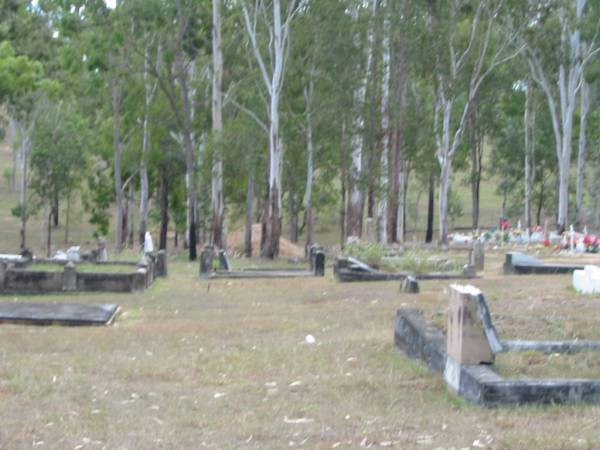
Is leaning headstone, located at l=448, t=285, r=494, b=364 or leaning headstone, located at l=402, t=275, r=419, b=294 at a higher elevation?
leaning headstone, located at l=448, t=285, r=494, b=364

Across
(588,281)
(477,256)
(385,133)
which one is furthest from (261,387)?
(385,133)

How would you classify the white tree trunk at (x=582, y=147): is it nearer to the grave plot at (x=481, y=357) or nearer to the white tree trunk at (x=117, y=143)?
the white tree trunk at (x=117, y=143)

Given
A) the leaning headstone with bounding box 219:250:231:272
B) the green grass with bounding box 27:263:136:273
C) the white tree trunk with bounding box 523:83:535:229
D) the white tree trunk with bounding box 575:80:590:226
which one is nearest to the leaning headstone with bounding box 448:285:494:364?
the green grass with bounding box 27:263:136:273

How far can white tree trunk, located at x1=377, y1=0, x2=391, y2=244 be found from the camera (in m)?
44.5

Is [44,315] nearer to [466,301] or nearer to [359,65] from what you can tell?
[466,301]

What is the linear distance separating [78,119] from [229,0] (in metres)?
14.6

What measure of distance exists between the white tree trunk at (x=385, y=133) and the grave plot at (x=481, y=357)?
3336 cm

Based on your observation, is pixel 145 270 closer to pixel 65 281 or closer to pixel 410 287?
pixel 65 281

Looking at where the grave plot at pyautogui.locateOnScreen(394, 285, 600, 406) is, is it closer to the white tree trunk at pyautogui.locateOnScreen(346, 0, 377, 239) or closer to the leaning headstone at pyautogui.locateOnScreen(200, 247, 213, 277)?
the leaning headstone at pyautogui.locateOnScreen(200, 247, 213, 277)

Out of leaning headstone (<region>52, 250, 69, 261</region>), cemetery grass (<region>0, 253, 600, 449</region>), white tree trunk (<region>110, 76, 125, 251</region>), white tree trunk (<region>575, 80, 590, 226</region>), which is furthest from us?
white tree trunk (<region>575, 80, 590, 226</region>)

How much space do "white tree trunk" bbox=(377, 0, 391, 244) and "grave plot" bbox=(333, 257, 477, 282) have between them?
16692 mm

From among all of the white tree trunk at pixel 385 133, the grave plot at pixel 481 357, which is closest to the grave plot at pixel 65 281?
the grave plot at pixel 481 357

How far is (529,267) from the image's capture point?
28.1 meters

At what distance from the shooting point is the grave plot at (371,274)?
86.4 ft
